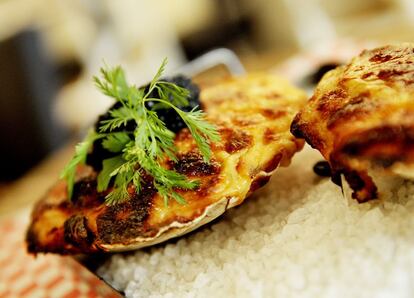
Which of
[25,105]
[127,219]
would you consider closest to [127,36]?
[25,105]

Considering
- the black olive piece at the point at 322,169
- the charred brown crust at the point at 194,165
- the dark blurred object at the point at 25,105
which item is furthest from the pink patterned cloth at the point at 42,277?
the dark blurred object at the point at 25,105

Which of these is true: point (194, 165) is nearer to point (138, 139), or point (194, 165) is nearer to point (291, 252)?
point (138, 139)

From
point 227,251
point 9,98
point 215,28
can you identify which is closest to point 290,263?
point 227,251

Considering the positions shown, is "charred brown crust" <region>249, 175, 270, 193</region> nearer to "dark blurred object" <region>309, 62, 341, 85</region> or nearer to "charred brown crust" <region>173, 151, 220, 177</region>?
"charred brown crust" <region>173, 151, 220, 177</region>

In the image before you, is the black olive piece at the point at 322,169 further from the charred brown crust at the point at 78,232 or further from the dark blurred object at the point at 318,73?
the dark blurred object at the point at 318,73

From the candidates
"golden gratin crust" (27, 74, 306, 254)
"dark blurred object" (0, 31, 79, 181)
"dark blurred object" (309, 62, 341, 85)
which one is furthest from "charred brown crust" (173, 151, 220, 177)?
"dark blurred object" (0, 31, 79, 181)

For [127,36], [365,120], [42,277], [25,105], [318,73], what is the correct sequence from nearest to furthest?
[365,120] → [42,277] → [318,73] → [25,105] → [127,36]
